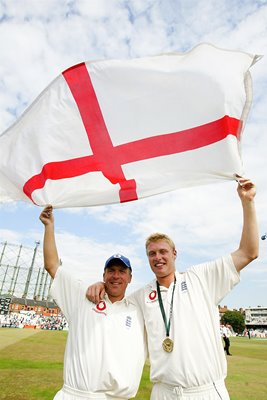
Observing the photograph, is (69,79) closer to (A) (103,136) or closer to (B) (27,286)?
(A) (103,136)

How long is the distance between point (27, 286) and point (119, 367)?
85.7 metres

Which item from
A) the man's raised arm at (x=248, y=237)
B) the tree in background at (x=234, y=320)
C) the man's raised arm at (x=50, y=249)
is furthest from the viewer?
the tree in background at (x=234, y=320)

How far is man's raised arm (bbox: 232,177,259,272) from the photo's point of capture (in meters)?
2.98

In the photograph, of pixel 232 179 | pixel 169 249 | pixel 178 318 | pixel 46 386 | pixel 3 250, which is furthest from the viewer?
pixel 3 250

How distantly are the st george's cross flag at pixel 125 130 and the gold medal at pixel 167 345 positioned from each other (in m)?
1.64

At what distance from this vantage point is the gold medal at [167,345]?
2.80 m

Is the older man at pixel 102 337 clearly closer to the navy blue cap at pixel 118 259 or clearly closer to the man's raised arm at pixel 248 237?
the navy blue cap at pixel 118 259

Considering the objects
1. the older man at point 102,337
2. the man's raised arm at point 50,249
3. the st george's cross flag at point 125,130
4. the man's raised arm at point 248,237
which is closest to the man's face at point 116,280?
the older man at point 102,337

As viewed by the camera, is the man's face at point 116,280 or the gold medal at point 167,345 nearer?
the gold medal at point 167,345

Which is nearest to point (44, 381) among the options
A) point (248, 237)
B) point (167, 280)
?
point (167, 280)

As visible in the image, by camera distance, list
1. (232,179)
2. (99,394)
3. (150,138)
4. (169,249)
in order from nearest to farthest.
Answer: (99,394) → (169,249) → (232,179) → (150,138)

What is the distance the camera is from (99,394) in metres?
2.69

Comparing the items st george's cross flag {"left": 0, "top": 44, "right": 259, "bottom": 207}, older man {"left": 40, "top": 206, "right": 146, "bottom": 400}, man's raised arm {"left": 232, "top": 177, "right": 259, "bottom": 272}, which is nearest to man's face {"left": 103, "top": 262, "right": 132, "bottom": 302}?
older man {"left": 40, "top": 206, "right": 146, "bottom": 400}

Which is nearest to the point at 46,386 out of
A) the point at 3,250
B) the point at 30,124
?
the point at 30,124
